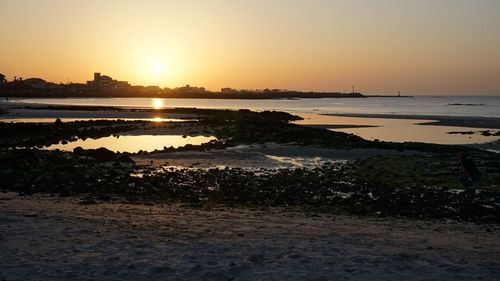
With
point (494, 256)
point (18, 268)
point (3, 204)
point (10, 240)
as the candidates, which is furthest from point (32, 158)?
point (494, 256)

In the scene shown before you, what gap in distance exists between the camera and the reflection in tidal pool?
3769cm

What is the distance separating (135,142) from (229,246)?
3295cm

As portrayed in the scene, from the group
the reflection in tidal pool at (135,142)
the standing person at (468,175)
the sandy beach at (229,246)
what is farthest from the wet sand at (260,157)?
the sandy beach at (229,246)

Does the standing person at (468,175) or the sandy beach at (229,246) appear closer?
the sandy beach at (229,246)

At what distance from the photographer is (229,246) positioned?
10.9 metres

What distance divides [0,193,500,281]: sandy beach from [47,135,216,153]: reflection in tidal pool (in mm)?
23131

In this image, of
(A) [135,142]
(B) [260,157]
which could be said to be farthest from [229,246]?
(A) [135,142]

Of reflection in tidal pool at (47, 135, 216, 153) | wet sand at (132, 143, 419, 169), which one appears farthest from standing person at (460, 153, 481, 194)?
reflection in tidal pool at (47, 135, 216, 153)

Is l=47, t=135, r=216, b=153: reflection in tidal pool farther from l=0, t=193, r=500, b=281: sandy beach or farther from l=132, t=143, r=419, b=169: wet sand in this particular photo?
l=0, t=193, r=500, b=281: sandy beach

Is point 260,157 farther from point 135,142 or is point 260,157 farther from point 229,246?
point 229,246

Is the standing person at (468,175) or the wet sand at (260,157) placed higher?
the standing person at (468,175)

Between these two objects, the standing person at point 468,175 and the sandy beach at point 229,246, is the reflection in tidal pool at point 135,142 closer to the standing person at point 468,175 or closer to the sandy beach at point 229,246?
the sandy beach at point 229,246

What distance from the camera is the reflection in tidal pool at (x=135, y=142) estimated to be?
37688 mm

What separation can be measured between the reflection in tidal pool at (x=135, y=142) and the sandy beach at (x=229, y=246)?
23131 millimetres
